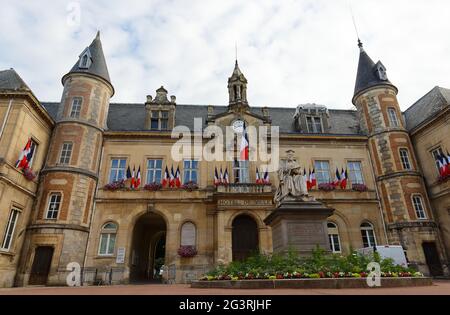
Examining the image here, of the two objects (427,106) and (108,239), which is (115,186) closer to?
(108,239)

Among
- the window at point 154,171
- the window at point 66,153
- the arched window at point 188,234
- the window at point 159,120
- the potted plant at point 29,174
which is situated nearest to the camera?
the potted plant at point 29,174

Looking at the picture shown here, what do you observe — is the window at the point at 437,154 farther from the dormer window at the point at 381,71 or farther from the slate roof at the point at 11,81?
the slate roof at the point at 11,81

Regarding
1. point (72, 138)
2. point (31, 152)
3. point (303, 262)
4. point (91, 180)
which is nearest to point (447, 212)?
point (303, 262)

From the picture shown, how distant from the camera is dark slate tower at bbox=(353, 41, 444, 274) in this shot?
20.0 metres

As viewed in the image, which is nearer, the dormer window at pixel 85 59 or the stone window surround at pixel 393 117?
the dormer window at pixel 85 59

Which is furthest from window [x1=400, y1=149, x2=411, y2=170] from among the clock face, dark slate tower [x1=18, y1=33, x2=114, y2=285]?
dark slate tower [x1=18, y1=33, x2=114, y2=285]

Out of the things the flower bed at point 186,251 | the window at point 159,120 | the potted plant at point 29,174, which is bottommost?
the flower bed at point 186,251

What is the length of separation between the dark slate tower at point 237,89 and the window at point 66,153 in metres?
12.5

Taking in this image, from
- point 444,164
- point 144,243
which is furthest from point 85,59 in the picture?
point 444,164

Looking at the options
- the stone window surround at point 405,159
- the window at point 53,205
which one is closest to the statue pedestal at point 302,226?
the window at point 53,205

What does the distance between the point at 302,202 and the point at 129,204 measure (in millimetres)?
13734

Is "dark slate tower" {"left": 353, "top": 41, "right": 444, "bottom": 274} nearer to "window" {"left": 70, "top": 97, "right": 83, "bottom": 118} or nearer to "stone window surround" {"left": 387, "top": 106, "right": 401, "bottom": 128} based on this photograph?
"stone window surround" {"left": 387, "top": 106, "right": 401, "bottom": 128}

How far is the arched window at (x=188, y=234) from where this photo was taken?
20.1 metres

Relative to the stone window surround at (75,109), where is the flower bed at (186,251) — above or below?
below
